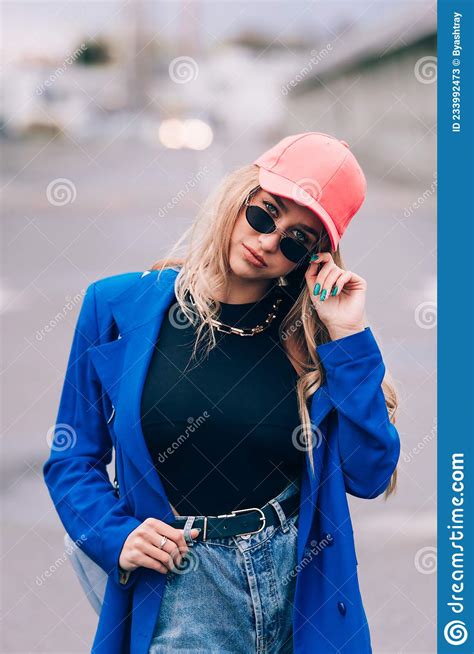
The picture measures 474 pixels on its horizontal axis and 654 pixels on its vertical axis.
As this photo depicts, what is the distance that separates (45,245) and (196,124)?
18130 millimetres

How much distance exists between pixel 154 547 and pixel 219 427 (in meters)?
0.29

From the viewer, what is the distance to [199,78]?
3525 centimetres

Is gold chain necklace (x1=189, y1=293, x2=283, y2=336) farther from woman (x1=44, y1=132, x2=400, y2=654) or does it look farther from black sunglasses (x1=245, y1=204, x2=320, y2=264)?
black sunglasses (x1=245, y1=204, x2=320, y2=264)

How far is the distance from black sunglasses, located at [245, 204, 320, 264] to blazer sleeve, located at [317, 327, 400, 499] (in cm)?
21

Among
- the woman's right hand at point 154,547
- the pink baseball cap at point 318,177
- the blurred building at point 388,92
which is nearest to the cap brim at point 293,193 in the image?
the pink baseball cap at point 318,177

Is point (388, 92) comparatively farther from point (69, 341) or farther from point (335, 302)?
point (335, 302)

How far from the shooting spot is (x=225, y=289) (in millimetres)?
2320

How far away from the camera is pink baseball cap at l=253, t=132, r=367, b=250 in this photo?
7.29ft
